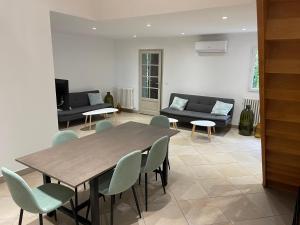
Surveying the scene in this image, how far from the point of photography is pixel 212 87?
6004mm

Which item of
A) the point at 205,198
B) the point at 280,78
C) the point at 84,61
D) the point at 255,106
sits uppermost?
the point at 84,61

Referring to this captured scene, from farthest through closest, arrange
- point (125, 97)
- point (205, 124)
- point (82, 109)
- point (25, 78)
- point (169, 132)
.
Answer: point (125, 97)
point (82, 109)
point (205, 124)
point (25, 78)
point (169, 132)

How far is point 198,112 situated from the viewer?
586 centimetres

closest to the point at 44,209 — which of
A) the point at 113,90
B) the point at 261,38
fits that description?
the point at 261,38

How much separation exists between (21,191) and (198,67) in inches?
207

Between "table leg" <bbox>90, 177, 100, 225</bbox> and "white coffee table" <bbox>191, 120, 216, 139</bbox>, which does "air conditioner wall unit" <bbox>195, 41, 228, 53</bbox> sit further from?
"table leg" <bbox>90, 177, 100, 225</bbox>

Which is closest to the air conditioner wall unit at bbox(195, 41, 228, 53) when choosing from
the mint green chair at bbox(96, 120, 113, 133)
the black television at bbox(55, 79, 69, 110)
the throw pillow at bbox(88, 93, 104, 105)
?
the throw pillow at bbox(88, 93, 104, 105)

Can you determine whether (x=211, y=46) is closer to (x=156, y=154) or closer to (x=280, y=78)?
(x=156, y=154)

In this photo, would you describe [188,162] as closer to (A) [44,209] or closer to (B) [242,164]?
(B) [242,164]

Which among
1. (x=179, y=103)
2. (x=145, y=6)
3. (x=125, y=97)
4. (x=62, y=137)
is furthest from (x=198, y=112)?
(x=62, y=137)

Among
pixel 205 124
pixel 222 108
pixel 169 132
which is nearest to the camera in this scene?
pixel 169 132

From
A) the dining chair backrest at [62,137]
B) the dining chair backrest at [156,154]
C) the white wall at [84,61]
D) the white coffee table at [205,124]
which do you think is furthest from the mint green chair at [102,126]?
the white wall at [84,61]

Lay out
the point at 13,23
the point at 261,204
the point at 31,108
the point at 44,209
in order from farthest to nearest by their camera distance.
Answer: the point at 31,108 < the point at 13,23 < the point at 261,204 < the point at 44,209

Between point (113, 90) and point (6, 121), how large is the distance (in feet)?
16.1
